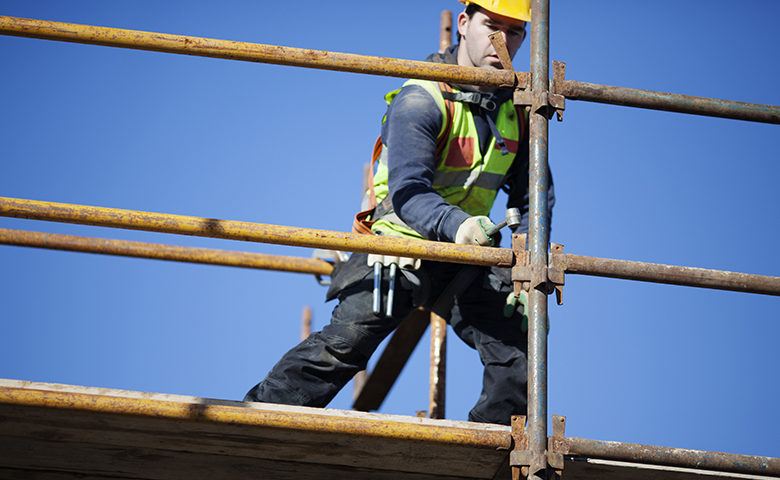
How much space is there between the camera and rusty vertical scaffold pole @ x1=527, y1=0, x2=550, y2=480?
10.9 feet

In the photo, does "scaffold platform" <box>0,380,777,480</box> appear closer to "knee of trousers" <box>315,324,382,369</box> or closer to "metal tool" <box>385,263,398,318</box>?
"knee of trousers" <box>315,324,382,369</box>

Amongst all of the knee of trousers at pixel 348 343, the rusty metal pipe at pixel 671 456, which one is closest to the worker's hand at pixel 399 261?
the knee of trousers at pixel 348 343

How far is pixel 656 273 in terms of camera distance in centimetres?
354

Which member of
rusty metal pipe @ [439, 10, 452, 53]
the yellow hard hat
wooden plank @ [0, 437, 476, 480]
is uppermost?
rusty metal pipe @ [439, 10, 452, 53]

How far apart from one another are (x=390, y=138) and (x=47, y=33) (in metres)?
1.48

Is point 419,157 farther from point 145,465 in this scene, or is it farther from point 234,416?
point 145,465

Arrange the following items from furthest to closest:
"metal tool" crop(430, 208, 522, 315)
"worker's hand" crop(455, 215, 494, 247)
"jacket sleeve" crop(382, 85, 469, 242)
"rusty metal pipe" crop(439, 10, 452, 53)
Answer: "rusty metal pipe" crop(439, 10, 452, 53), "metal tool" crop(430, 208, 522, 315), "jacket sleeve" crop(382, 85, 469, 242), "worker's hand" crop(455, 215, 494, 247)

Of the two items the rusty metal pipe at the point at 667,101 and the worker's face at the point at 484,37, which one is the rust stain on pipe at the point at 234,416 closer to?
the rusty metal pipe at the point at 667,101

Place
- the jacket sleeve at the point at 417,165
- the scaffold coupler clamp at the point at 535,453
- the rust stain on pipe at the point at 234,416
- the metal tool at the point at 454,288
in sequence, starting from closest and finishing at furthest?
the rust stain on pipe at the point at 234,416 → the scaffold coupler clamp at the point at 535,453 → the jacket sleeve at the point at 417,165 → the metal tool at the point at 454,288

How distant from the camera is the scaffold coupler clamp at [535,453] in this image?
3260mm

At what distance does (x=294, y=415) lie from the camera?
3170 millimetres

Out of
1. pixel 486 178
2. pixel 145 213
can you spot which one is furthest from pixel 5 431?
pixel 486 178

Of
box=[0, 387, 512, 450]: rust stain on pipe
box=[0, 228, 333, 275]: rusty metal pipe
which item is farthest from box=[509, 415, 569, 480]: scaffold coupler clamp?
box=[0, 228, 333, 275]: rusty metal pipe

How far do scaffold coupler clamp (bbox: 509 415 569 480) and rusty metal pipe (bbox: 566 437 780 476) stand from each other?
41mm
